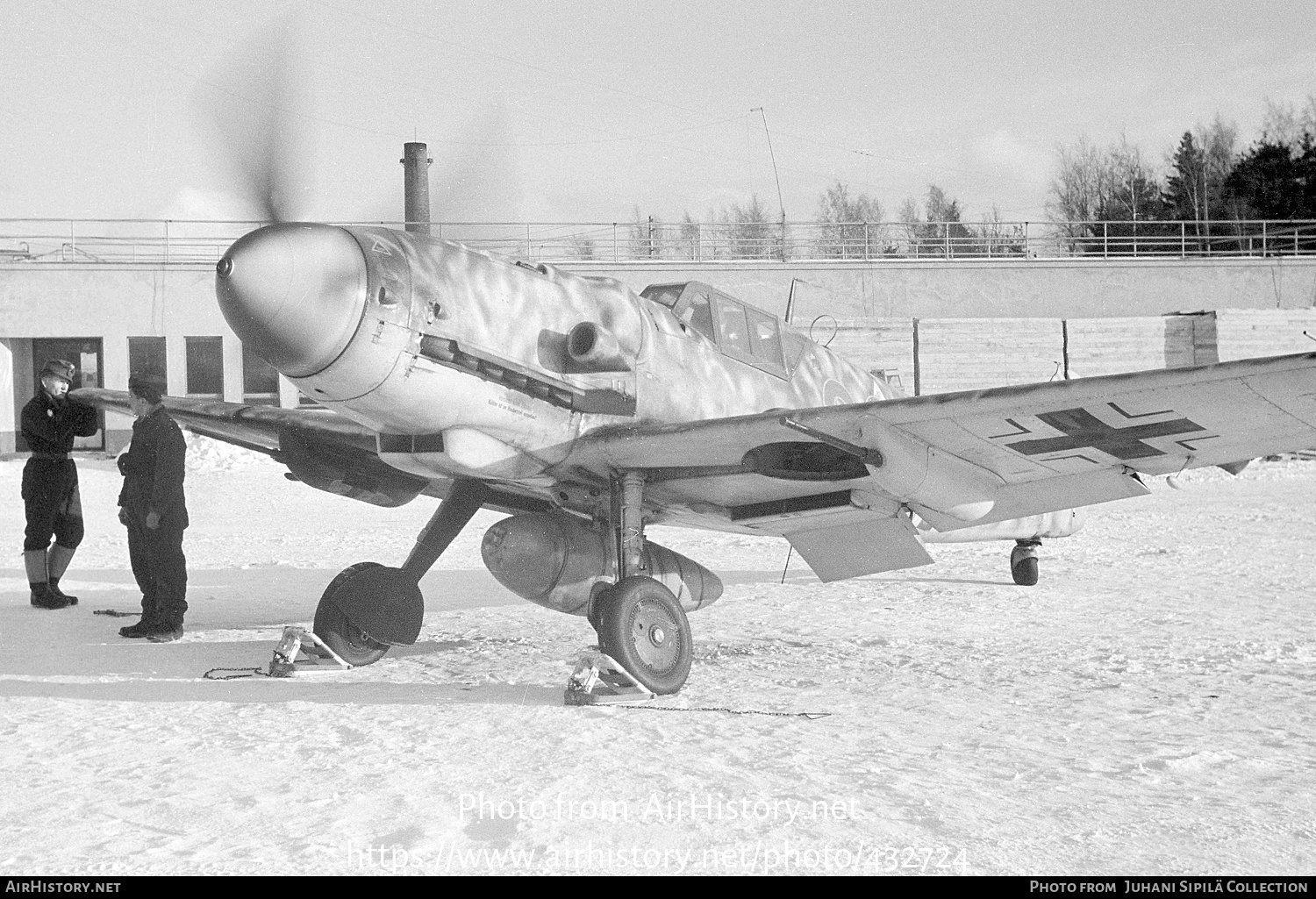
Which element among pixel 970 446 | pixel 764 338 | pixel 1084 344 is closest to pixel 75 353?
pixel 1084 344

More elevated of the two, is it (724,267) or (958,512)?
(724,267)

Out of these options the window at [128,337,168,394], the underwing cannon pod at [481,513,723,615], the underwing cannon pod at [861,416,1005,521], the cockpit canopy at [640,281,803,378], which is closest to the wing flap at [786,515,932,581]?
the underwing cannon pod at [861,416,1005,521]

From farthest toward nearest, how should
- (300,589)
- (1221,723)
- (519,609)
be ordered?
(300,589)
(519,609)
(1221,723)

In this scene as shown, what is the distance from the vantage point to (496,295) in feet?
19.8

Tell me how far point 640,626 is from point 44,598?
6127mm

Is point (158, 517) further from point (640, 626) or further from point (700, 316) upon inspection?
point (700, 316)

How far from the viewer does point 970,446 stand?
6129 millimetres

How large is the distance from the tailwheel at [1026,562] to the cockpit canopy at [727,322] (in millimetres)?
3797

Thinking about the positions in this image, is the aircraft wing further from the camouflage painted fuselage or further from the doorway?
the doorway

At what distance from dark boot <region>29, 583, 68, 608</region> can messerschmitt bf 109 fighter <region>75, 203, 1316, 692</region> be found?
2.90m

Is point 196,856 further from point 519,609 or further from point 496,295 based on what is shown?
point 519,609

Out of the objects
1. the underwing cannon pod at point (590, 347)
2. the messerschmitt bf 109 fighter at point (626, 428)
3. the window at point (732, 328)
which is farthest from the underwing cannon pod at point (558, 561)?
the window at point (732, 328)

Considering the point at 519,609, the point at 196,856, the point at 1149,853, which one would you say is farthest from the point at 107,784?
the point at 519,609

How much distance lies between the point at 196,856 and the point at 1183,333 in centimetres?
2779
